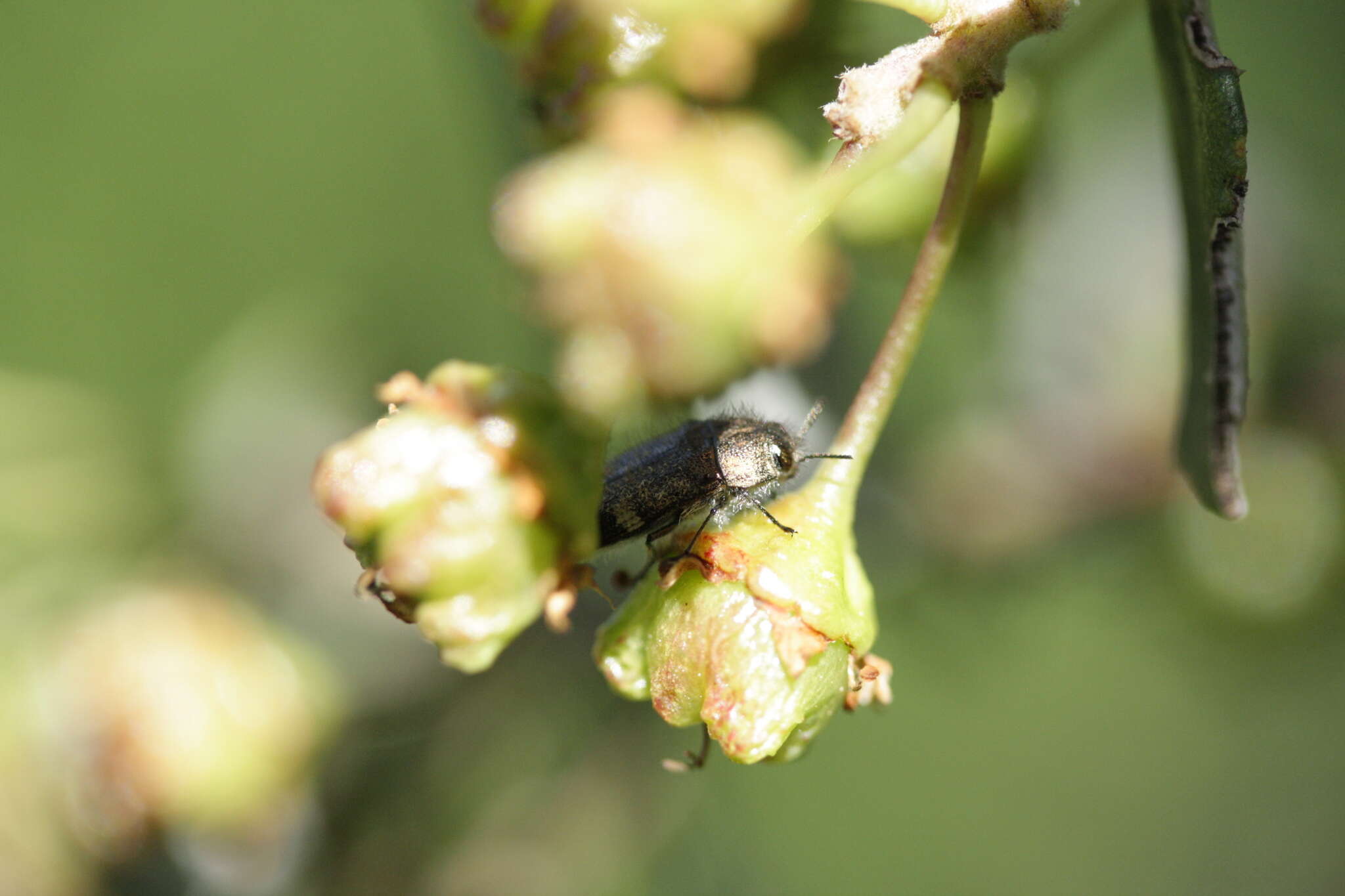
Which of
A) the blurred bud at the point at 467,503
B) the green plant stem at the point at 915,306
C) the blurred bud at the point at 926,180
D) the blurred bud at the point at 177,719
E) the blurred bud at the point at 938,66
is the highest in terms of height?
the blurred bud at the point at 926,180

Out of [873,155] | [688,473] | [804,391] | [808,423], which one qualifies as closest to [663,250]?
[688,473]

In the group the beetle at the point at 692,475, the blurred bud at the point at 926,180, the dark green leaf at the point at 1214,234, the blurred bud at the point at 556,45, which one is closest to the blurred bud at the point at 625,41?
the blurred bud at the point at 556,45

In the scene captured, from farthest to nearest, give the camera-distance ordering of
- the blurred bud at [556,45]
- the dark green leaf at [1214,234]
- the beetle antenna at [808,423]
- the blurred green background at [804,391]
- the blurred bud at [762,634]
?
the blurred green background at [804,391], the beetle antenna at [808,423], the blurred bud at [556,45], the blurred bud at [762,634], the dark green leaf at [1214,234]

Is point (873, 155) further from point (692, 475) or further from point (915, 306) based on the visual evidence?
point (692, 475)

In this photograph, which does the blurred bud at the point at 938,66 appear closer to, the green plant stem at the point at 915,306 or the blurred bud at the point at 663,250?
the green plant stem at the point at 915,306

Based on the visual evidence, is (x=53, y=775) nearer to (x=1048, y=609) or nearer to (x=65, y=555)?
(x=65, y=555)

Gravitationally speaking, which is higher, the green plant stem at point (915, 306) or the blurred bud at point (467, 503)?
the green plant stem at point (915, 306)
